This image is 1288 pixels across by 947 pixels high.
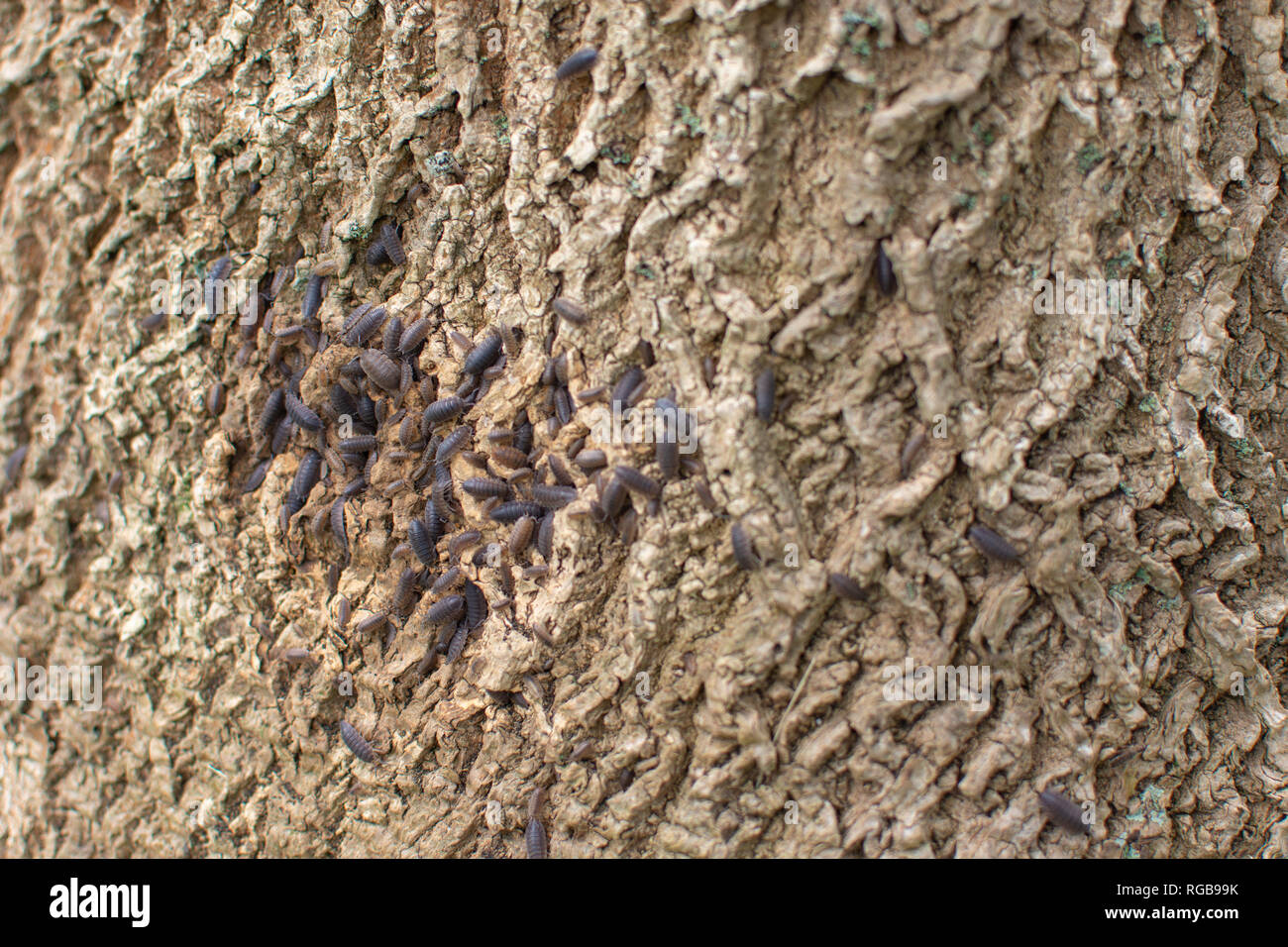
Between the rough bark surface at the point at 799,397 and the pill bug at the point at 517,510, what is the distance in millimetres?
147

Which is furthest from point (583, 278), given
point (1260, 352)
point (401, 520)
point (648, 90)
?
point (1260, 352)

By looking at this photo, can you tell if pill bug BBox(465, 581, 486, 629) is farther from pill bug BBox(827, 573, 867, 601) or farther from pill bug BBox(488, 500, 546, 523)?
pill bug BBox(827, 573, 867, 601)

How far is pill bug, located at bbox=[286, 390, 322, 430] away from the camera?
3193 mm

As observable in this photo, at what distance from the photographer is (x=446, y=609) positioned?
2969mm

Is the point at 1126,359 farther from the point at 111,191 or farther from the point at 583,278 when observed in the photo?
the point at 111,191

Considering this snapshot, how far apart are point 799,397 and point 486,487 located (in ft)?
3.89

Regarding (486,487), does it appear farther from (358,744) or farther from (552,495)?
(358,744)

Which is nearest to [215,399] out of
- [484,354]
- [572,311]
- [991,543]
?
[484,354]

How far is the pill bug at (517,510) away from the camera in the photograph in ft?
9.48

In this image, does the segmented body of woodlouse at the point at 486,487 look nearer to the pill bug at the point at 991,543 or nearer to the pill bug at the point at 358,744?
the pill bug at the point at 358,744

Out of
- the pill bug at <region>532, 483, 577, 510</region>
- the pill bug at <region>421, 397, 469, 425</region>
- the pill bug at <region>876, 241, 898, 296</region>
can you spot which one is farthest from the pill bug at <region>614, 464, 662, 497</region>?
the pill bug at <region>876, 241, 898, 296</region>

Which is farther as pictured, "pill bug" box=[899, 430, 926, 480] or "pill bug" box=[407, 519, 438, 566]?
"pill bug" box=[407, 519, 438, 566]

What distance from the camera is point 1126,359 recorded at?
2574 millimetres

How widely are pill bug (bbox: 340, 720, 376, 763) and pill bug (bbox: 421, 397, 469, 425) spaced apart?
1.30 m
